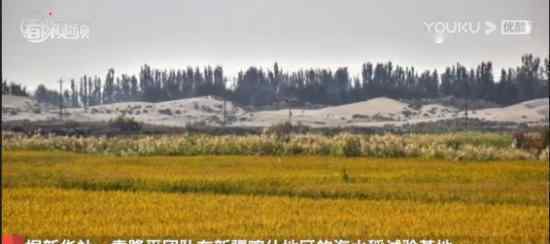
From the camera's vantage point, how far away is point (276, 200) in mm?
12531

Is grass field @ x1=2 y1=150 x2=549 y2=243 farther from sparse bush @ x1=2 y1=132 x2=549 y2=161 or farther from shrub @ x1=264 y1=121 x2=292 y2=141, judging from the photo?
shrub @ x1=264 y1=121 x2=292 y2=141

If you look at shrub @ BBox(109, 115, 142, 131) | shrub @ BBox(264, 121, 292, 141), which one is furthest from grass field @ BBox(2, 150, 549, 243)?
shrub @ BBox(264, 121, 292, 141)

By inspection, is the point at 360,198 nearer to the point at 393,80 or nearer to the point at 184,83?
the point at 393,80

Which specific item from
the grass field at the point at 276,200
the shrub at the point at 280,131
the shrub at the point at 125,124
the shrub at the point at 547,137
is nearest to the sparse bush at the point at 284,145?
the shrub at the point at 125,124

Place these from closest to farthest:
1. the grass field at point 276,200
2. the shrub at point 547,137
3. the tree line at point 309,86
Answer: the grass field at point 276,200 → the tree line at point 309,86 → the shrub at point 547,137

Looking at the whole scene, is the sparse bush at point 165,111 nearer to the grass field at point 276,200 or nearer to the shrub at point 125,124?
the grass field at point 276,200

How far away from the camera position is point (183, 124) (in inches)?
904

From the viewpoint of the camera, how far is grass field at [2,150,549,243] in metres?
9.57

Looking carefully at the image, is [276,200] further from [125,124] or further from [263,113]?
[125,124]

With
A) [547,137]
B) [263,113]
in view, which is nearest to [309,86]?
[263,113]

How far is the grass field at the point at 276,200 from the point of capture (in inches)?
377

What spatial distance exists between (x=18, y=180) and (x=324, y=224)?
7891mm

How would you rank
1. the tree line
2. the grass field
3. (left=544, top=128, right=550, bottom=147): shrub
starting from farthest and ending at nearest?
(left=544, top=128, right=550, bottom=147): shrub < the tree line < the grass field

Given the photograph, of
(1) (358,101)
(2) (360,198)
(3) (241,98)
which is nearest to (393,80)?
(1) (358,101)
